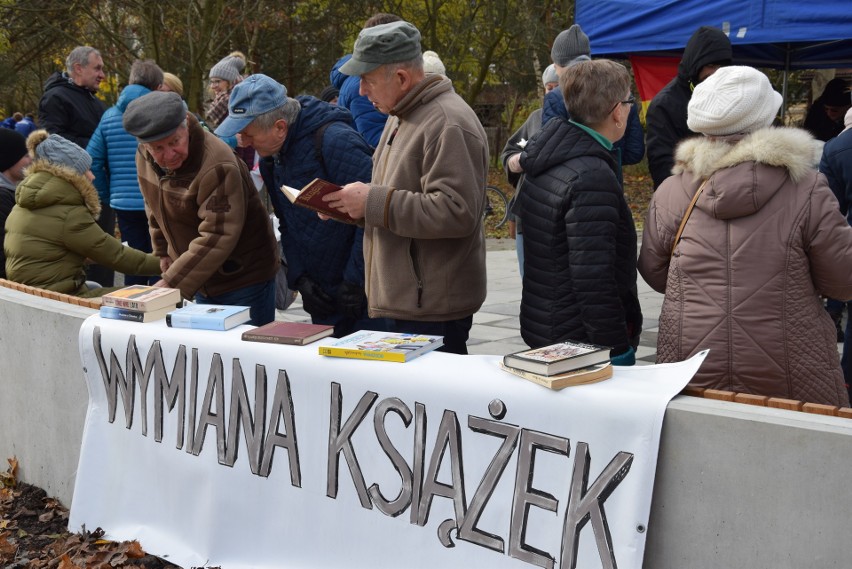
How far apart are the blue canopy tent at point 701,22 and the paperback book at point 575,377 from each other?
12.3 ft

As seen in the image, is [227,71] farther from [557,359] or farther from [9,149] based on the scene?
[557,359]

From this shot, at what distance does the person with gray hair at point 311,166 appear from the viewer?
13.4 ft

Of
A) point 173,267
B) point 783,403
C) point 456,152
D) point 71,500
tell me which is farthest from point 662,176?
point 71,500

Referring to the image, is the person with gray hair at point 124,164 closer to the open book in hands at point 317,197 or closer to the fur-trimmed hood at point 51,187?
the fur-trimmed hood at point 51,187

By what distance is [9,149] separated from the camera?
610 cm

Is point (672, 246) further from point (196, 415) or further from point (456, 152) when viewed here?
point (196, 415)

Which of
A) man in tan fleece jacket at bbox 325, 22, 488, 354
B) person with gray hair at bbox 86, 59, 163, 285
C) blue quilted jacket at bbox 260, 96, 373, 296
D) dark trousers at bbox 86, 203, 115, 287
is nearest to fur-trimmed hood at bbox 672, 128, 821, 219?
man in tan fleece jacket at bbox 325, 22, 488, 354

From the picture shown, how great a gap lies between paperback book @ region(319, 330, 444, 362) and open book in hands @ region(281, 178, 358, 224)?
1.59 ft

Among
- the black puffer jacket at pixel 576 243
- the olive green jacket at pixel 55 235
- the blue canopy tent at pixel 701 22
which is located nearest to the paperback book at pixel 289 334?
the black puffer jacket at pixel 576 243

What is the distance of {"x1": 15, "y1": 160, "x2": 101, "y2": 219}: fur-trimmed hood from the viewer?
16.7 feet

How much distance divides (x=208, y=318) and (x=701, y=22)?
391 centimetres

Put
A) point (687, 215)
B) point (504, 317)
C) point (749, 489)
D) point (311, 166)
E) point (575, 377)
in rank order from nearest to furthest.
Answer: point (749, 489) < point (575, 377) < point (687, 215) < point (311, 166) < point (504, 317)

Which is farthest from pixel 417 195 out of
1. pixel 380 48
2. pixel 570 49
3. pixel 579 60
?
pixel 570 49

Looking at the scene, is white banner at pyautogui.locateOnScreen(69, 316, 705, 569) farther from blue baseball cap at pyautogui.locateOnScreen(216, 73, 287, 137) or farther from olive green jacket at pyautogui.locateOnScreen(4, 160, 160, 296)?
olive green jacket at pyautogui.locateOnScreen(4, 160, 160, 296)
